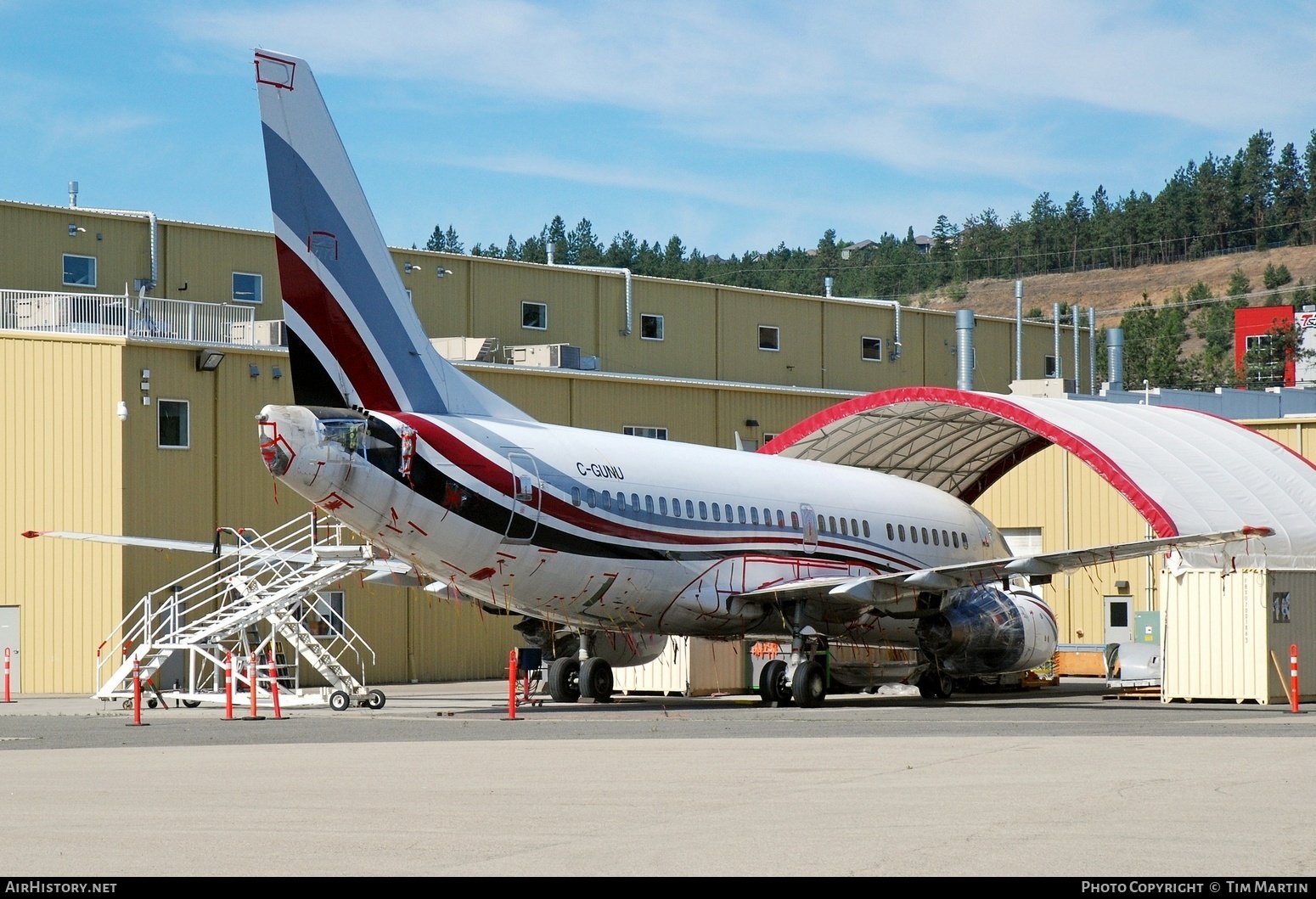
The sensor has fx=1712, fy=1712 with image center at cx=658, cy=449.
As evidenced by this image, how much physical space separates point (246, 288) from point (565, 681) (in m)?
22.5

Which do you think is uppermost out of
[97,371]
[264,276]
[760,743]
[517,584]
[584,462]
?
[264,276]

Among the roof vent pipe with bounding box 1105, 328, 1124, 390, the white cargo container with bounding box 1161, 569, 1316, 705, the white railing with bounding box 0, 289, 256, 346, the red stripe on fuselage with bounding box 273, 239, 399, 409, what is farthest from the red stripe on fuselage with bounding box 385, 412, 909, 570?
the roof vent pipe with bounding box 1105, 328, 1124, 390

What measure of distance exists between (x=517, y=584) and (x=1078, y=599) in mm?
22444

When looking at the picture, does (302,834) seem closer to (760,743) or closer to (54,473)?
(760,743)

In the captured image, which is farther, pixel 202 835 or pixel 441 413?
pixel 441 413

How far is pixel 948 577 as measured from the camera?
27.2 metres

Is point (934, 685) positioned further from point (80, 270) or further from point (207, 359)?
point (80, 270)

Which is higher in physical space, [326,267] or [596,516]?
[326,267]

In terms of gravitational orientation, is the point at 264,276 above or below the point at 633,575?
above

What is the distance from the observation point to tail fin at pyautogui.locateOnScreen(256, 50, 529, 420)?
22.6 metres

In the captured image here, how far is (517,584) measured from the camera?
24109 millimetres

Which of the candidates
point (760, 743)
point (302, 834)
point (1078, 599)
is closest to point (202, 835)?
point (302, 834)

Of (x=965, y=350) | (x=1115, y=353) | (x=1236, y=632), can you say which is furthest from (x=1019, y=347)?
(x=1236, y=632)
